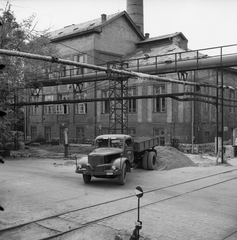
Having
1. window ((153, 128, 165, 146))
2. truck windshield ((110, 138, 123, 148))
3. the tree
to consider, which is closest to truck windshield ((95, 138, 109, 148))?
truck windshield ((110, 138, 123, 148))

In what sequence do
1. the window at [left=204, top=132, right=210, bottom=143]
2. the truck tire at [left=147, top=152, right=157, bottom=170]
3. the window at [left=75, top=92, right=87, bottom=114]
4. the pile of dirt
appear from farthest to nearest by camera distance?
the window at [left=75, top=92, right=87, bottom=114] < the window at [left=204, top=132, right=210, bottom=143] < the pile of dirt < the truck tire at [left=147, top=152, right=157, bottom=170]

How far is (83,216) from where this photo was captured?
8.93 metres

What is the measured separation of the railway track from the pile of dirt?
5.88 meters

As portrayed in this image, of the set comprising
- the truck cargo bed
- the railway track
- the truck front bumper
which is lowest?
the railway track

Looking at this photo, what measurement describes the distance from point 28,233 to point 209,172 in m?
12.4

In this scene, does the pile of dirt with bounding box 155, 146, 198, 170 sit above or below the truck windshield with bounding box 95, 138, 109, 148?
below

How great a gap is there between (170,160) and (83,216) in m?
11.6

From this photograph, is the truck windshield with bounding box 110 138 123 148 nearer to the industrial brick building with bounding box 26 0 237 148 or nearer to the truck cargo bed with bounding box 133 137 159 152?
the truck cargo bed with bounding box 133 137 159 152

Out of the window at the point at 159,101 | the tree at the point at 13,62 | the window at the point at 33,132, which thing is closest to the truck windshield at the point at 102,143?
the tree at the point at 13,62

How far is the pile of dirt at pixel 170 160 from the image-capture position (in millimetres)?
19061

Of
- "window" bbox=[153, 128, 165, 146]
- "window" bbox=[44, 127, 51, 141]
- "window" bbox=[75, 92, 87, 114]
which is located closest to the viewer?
"window" bbox=[153, 128, 165, 146]

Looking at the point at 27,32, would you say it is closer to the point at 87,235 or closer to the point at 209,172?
the point at 209,172

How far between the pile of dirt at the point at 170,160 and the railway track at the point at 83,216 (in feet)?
19.3

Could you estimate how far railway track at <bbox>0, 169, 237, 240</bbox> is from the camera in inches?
299
